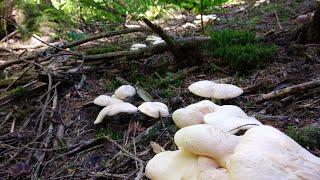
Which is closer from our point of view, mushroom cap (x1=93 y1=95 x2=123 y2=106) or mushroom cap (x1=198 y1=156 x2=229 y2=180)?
mushroom cap (x1=198 y1=156 x2=229 y2=180)

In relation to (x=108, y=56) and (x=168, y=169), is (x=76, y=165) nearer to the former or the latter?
(x=168, y=169)

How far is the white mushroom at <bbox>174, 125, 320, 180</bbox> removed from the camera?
186cm

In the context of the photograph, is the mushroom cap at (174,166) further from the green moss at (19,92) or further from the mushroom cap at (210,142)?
the green moss at (19,92)

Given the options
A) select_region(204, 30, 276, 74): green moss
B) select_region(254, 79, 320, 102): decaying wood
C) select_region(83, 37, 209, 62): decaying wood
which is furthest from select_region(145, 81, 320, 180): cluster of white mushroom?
select_region(83, 37, 209, 62): decaying wood

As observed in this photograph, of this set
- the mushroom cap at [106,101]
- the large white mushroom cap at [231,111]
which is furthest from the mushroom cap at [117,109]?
the large white mushroom cap at [231,111]

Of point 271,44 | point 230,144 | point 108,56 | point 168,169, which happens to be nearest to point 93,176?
point 168,169

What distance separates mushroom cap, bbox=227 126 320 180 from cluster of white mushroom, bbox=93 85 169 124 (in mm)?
1559

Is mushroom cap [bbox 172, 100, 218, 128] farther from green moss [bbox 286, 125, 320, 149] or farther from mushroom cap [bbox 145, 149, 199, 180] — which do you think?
green moss [bbox 286, 125, 320, 149]

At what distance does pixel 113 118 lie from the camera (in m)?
3.99

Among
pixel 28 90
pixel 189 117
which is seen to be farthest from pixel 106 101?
pixel 189 117

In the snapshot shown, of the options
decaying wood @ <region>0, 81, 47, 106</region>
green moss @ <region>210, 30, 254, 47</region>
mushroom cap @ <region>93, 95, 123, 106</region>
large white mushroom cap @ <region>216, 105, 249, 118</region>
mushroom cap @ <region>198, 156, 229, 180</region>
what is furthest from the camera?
green moss @ <region>210, 30, 254, 47</region>

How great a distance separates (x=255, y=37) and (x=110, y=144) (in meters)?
3.16

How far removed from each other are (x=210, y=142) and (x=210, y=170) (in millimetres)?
162

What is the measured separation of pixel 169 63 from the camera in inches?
210
